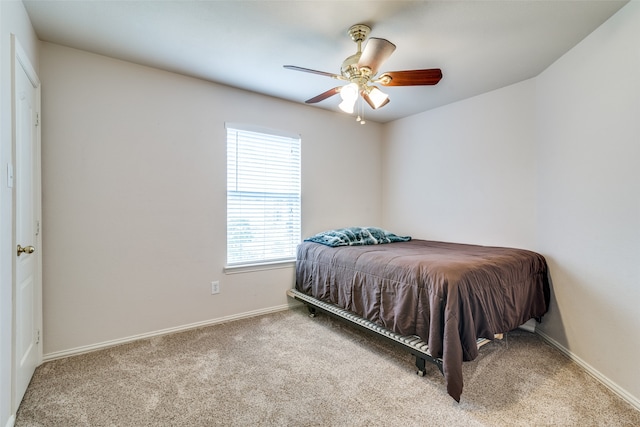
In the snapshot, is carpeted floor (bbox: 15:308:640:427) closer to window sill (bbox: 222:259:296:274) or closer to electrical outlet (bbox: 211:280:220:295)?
electrical outlet (bbox: 211:280:220:295)

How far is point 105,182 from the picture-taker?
246 cm

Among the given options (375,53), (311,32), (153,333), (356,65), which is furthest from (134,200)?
(375,53)

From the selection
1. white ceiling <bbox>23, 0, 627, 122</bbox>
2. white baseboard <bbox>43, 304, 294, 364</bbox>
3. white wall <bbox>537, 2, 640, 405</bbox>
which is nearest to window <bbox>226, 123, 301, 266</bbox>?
white baseboard <bbox>43, 304, 294, 364</bbox>

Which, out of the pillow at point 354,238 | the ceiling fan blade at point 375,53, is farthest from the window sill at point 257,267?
the ceiling fan blade at point 375,53

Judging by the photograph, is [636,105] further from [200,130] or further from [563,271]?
[200,130]

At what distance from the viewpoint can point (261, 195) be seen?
10.8 feet

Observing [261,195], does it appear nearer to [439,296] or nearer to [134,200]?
[134,200]

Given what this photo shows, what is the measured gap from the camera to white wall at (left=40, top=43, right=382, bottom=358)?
230cm

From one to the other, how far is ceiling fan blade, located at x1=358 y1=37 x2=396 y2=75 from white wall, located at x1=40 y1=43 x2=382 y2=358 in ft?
5.34

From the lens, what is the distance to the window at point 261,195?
3.12 m

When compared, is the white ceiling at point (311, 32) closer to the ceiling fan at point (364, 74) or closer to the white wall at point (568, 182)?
the ceiling fan at point (364, 74)

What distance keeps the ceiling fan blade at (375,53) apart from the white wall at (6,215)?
6.06ft

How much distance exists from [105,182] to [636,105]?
369 cm

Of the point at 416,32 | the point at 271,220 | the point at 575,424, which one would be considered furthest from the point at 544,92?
the point at 271,220
